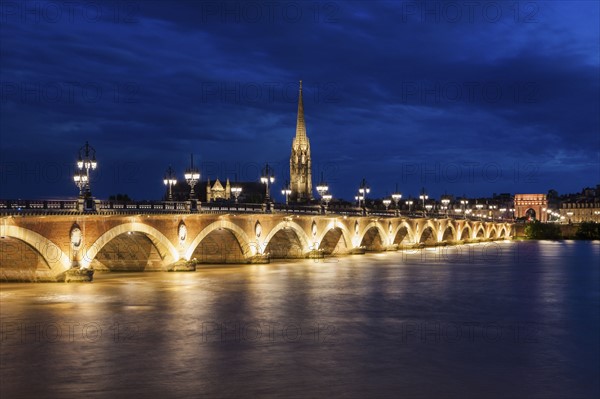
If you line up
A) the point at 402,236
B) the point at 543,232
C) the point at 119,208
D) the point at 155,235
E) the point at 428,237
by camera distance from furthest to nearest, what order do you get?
1. the point at 543,232
2. the point at 428,237
3. the point at 402,236
4. the point at 155,235
5. the point at 119,208

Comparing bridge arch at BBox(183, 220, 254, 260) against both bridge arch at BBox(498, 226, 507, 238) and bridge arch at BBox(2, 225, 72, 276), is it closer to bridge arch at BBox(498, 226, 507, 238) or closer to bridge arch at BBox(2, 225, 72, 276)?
bridge arch at BBox(2, 225, 72, 276)

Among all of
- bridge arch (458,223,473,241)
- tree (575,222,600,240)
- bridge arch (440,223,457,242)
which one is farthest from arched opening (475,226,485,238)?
tree (575,222,600,240)

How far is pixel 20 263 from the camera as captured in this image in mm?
40500

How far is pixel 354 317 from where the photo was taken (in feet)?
104

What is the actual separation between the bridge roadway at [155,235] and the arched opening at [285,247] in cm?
10

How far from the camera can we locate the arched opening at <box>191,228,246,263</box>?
192 feet

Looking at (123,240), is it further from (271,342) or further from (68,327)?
(271,342)

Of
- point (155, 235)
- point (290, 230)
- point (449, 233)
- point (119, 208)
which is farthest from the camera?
point (449, 233)

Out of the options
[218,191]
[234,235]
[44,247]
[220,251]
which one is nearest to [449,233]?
[218,191]

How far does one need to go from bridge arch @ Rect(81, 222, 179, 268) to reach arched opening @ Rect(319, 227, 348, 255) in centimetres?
3001

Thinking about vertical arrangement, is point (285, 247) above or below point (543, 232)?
above

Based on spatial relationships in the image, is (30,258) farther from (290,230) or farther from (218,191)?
(218,191)

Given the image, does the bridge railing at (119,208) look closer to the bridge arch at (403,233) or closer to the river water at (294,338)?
the river water at (294,338)

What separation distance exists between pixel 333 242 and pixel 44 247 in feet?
146
